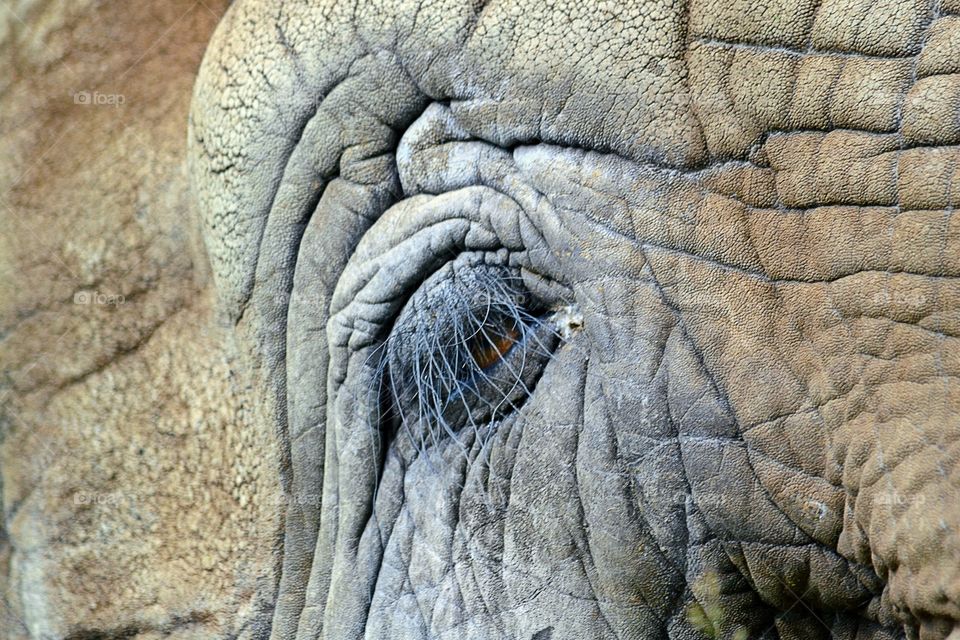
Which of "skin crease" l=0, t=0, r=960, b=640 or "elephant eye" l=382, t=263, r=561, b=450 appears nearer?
"skin crease" l=0, t=0, r=960, b=640

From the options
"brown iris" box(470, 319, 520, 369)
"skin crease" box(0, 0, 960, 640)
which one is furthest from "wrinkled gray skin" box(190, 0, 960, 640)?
"brown iris" box(470, 319, 520, 369)

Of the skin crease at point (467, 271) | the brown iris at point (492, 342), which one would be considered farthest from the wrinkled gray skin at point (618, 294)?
the brown iris at point (492, 342)

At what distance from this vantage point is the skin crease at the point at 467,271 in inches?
57.8

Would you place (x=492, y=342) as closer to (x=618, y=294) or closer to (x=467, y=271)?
(x=467, y=271)

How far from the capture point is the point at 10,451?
2.50m

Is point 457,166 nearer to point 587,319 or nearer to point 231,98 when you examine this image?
point 587,319

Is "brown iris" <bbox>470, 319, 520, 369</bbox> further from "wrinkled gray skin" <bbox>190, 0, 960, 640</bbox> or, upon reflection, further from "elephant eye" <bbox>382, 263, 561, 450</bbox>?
"wrinkled gray skin" <bbox>190, 0, 960, 640</bbox>

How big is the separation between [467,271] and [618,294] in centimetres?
32

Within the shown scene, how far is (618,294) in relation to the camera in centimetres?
167

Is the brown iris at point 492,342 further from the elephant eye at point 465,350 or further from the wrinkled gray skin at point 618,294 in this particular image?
the wrinkled gray skin at point 618,294

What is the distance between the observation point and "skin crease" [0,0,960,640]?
1.47 metres

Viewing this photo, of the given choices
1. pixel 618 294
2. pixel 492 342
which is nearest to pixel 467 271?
pixel 492 342

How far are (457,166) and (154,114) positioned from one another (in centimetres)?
84

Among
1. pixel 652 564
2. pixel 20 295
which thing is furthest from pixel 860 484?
pixel 20 295
